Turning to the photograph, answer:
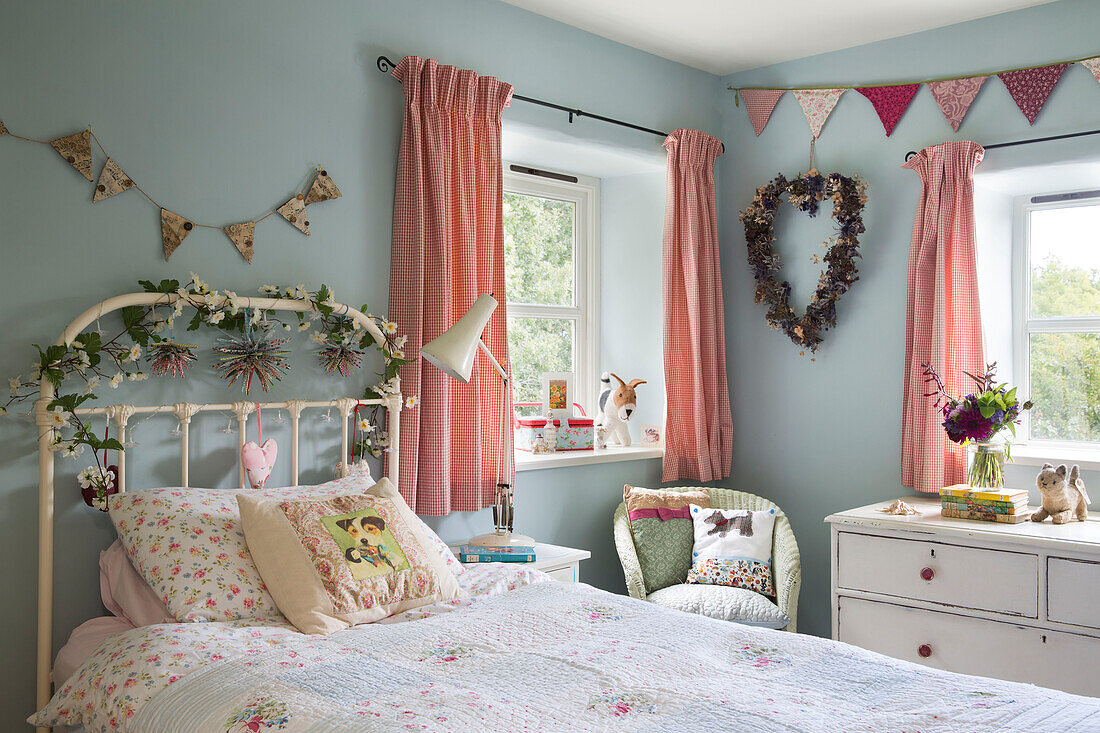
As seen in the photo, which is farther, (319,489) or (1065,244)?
(1065,244)

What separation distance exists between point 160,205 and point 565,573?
163 cm

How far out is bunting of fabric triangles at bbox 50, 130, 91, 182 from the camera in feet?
7.22

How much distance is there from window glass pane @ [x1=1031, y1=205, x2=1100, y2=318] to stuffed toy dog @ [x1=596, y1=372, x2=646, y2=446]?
162cm

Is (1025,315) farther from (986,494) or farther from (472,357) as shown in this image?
(472,357)

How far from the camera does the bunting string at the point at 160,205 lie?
87.3 inches

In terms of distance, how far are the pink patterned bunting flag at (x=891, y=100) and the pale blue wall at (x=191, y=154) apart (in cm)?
135

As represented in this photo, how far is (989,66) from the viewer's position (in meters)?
3.31

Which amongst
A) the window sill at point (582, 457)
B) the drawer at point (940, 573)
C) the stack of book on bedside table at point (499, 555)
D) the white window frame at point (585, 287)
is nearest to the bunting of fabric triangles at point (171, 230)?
the stack of book on bedside table at point (499, 555)

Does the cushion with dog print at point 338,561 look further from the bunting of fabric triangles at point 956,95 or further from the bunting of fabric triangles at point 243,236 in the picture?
the bunting of fabric triangles at point 956,95

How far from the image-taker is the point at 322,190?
2.70 m

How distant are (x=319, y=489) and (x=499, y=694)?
3.46 feet

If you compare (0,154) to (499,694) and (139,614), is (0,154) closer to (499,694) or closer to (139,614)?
(139,614)

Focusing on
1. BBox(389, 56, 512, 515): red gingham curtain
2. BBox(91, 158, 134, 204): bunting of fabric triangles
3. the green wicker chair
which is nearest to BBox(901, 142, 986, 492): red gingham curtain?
the green wicker chair

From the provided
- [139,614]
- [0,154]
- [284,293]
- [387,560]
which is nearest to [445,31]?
[284,293]
